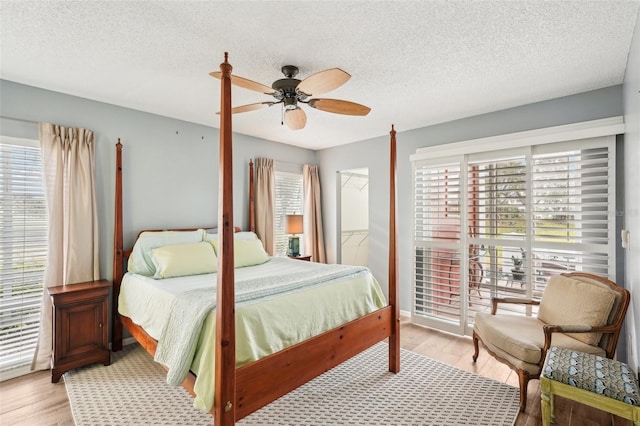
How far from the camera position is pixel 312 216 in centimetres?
532

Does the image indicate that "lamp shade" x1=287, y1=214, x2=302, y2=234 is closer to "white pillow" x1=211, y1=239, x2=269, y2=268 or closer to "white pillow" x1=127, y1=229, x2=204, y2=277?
"white pillow" x1=211, y1=239, x2=269, y2=268

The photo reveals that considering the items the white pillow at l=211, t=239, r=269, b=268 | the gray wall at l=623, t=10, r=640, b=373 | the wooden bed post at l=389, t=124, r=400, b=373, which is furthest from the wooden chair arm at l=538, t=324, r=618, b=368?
the white pillow at l=211, t=239, r=269, b=268

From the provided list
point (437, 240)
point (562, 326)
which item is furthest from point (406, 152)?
point (562, 326)

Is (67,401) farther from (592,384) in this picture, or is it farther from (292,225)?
(592,384)

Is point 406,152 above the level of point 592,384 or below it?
above

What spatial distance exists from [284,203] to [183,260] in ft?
7.19

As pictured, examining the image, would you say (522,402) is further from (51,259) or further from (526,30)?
(51,259)

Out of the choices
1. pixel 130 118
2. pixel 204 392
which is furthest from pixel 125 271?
pixel 204 392

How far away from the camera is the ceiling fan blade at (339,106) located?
8.08 ft

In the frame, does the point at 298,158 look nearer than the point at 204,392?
No

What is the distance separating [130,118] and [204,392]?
121 inches

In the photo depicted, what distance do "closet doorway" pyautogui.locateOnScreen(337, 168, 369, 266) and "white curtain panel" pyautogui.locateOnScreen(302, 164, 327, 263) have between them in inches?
15.4

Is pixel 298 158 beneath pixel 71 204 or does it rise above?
above

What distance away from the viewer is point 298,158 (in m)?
5.37
